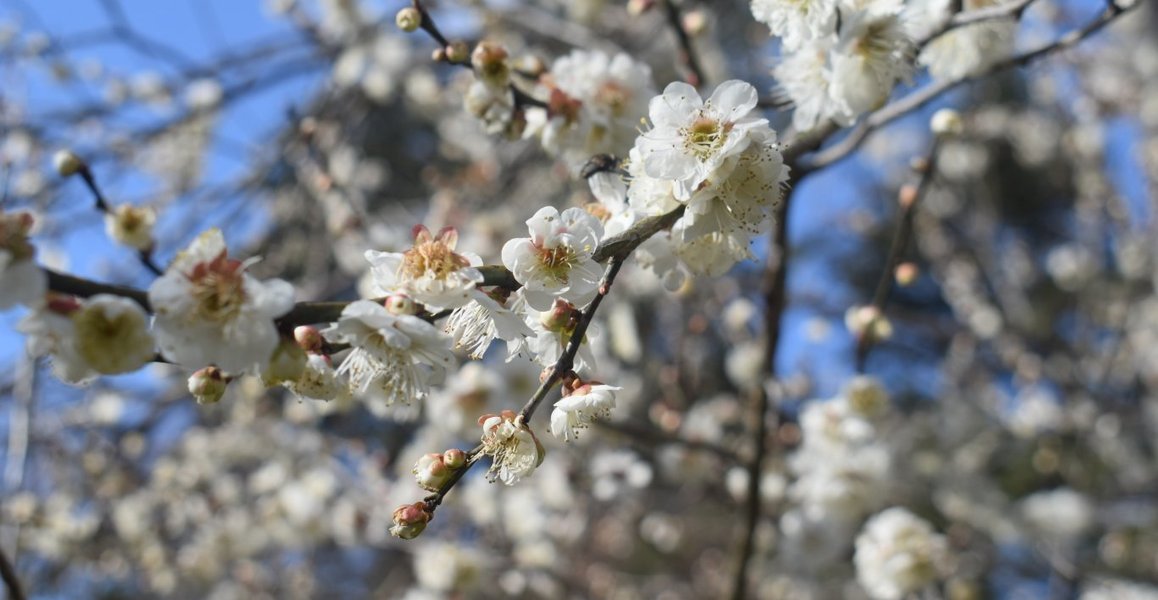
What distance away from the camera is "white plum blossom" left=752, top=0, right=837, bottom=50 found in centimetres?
132

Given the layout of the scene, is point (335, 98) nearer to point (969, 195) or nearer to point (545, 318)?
point (545, 318)

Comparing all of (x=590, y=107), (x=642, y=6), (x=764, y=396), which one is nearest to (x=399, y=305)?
(x=590, y=107)

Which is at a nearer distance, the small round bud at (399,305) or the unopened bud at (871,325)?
the small round bud at (399,305)

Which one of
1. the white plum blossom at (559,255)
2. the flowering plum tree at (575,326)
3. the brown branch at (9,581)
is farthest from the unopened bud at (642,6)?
the brown branch at (9,581)

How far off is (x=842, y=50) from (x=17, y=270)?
1.18 metres

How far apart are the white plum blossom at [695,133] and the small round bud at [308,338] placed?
0.49 m

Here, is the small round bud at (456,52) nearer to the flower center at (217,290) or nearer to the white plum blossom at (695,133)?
the white plum blossom at (695,133)

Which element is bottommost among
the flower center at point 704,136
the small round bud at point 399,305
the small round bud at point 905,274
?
the small round bud at point 905,274

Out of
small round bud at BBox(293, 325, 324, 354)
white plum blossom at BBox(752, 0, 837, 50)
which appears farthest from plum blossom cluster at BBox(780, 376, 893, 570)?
small round bud at BBox(293, 325, 324, 354)

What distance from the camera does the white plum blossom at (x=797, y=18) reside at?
1.32 m

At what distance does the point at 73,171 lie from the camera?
136 centimetres

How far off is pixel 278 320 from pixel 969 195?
7500mm

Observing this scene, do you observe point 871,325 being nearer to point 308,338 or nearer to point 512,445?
point 512,445

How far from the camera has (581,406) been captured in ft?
3.56
